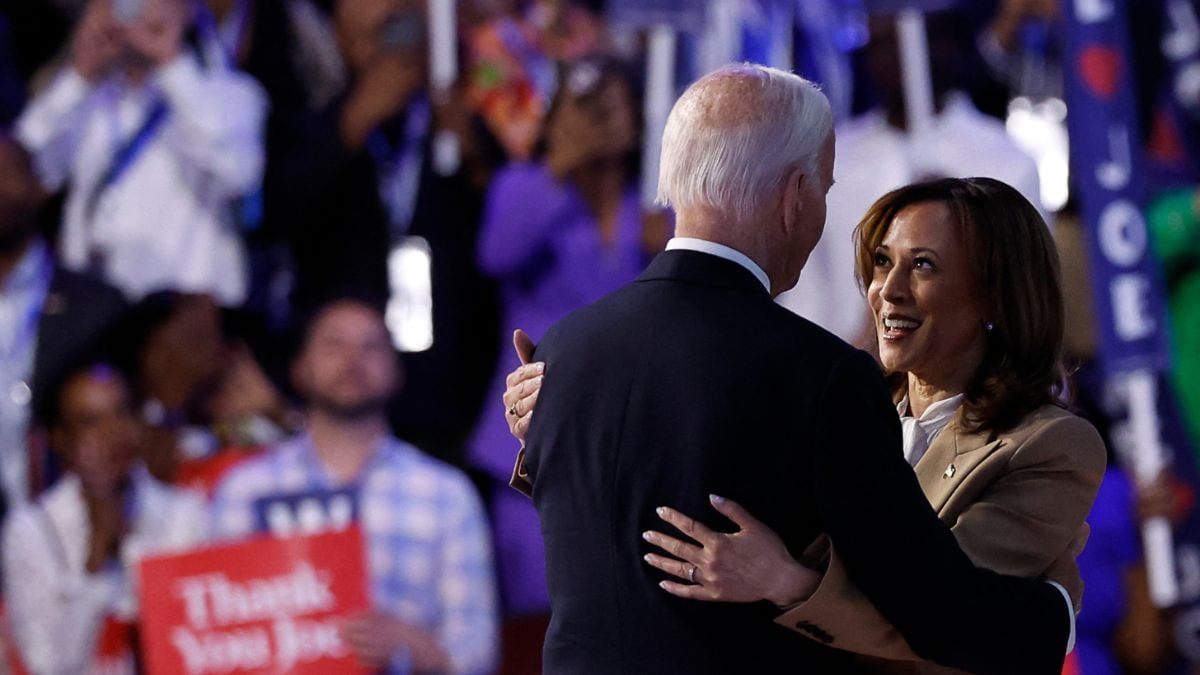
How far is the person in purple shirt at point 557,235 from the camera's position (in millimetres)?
5895

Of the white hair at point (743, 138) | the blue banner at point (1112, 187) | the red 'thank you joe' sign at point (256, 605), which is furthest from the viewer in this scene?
the blue banner at point (1112, 187)

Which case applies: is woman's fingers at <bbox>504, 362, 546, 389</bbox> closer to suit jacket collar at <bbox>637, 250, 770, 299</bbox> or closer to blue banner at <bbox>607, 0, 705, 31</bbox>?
suit jacket collar at <bbox>637, 250, 770, 299</bbox>

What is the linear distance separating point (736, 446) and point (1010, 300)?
0.53 meters

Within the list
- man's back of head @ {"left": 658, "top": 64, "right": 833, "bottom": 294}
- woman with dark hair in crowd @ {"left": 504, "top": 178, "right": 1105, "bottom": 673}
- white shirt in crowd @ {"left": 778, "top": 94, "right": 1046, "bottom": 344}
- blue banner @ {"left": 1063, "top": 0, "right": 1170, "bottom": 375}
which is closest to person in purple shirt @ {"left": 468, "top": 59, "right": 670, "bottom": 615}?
white shirt in crowd @ {"left": 778, "top": 94, "right": 1046, "bottom": 344}

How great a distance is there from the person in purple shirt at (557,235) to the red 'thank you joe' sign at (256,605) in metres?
0.68

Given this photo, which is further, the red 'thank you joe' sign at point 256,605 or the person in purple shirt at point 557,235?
the person in purple shirt at point 557,235

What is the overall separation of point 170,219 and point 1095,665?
145 inches

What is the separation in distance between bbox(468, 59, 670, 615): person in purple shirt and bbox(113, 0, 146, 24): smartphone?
1378mm

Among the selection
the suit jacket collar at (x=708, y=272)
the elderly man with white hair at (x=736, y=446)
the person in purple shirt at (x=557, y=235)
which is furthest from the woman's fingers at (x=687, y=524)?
the person in purple shirt at (x=557, y=235)

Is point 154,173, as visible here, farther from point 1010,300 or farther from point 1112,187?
point 1010,300

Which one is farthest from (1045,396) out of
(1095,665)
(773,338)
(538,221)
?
(1095,665)

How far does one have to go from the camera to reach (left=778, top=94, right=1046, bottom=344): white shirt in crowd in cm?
607

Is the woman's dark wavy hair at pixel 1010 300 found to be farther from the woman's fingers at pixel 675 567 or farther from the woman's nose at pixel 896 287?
the woman's fingers at pixel 675 567

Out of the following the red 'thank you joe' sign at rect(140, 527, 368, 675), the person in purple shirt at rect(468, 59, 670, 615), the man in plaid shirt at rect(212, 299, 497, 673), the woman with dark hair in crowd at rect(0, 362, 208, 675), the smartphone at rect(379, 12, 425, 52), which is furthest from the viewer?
the smartphone at rect(379, 12, 425, 52)
